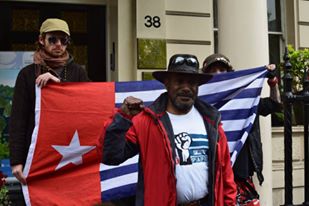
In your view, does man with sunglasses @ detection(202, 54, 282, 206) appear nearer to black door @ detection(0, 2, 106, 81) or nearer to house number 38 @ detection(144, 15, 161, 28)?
house number 38 @ detection(144, 15, 161, 28)

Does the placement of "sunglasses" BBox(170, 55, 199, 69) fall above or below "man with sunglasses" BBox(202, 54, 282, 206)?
above

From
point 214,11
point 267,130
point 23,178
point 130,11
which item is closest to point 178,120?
point 23,178

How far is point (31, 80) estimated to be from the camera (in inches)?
157

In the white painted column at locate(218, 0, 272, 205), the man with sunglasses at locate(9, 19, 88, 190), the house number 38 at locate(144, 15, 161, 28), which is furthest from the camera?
the house number 38 at locate(144, 15, 161, 28)

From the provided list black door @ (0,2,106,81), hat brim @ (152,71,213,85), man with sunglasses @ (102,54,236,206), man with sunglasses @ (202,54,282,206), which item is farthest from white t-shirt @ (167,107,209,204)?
black door @ (0,2,106,81)

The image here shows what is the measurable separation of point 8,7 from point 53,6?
63cm

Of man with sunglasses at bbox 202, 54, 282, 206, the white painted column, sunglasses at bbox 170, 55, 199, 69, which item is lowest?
man with sunglasses at bbox 202, 54, 282, 206

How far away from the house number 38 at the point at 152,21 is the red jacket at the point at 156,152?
13.9ft

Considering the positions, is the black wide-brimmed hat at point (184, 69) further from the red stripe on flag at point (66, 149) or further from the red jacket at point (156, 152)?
the red stripe on flag at point (66, 149)

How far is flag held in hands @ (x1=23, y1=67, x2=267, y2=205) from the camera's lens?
4.21 meters

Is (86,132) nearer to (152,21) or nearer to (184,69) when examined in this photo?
(184,69)

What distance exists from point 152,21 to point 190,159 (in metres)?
4.56

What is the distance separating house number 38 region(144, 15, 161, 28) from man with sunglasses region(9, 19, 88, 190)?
11.0 ft

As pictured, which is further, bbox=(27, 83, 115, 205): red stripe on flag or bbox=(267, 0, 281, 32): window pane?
bbox=(267, 0, 281, 32): window pane
